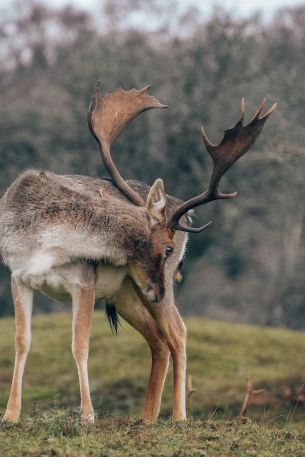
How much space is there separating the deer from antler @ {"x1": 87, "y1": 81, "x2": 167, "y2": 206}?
0.31ft

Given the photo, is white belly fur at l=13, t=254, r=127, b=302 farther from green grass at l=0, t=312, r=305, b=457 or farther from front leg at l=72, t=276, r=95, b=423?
green grass at l=0, t=312, r=305, b=457

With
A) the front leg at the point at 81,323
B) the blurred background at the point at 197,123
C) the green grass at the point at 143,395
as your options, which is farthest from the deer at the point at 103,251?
the blurred background at the point at 197,123

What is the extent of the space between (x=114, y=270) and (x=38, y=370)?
8613 mm

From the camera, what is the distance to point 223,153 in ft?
36.4

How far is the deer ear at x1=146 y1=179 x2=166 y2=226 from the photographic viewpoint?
35.7 feet

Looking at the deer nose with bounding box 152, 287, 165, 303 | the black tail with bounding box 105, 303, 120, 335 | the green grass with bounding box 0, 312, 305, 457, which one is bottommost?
the green grass with bounding box 0, 312, 305, 457

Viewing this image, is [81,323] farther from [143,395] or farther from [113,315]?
[143,395]

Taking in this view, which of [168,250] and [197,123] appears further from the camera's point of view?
[197,123]

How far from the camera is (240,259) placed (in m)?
44.7

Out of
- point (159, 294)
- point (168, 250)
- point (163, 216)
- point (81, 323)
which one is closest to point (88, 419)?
point (81, 323)

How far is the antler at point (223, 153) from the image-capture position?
1091cm

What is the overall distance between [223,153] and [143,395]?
7.61 metres

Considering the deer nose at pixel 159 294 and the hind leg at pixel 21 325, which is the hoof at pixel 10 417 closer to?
the hind leg at pixel 21 325

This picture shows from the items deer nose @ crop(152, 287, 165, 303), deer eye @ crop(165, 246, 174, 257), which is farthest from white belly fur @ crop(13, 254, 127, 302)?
deer eye @ crop(165, 246, 174, 257)
